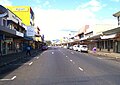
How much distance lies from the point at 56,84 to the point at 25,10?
86117mm

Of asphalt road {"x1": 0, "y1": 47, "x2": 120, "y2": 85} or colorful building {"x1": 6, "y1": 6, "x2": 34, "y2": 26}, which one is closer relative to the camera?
asphalt road {"x1": 0, "y1": 47, "x2": 120, "y2": 85}

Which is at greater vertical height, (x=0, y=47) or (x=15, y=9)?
(x=15, y=9)

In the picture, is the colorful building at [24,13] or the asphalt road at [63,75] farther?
the colorful building at [24,13]

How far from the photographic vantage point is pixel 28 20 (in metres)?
95.5

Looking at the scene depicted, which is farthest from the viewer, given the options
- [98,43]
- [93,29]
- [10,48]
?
[93,29]

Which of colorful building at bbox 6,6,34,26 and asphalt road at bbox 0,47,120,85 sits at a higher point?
colorful building at bbox 6,6,34,26

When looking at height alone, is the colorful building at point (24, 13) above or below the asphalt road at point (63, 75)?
above

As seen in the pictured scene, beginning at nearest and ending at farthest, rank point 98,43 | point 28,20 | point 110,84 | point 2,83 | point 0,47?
point 110,84 < point 2,83 < point 0,47 < point 98,43 < point 28,20

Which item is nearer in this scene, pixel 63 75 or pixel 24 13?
pixel 63 75

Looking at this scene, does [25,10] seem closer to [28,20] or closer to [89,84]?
[28,20]

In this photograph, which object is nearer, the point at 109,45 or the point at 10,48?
the point at 10,48

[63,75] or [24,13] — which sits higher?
[24,13]

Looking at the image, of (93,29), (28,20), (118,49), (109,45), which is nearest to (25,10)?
(28,20)

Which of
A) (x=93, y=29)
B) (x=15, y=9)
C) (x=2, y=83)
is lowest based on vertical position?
(x=2, y=83)
